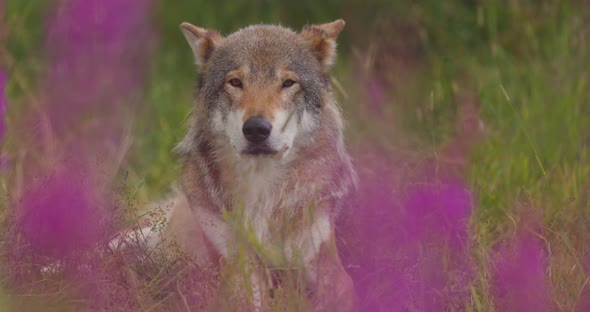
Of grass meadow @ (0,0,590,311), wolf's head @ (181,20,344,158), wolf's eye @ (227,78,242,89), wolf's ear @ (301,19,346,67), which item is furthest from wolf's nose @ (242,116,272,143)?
wolf's ear @ (301,19,346,67)

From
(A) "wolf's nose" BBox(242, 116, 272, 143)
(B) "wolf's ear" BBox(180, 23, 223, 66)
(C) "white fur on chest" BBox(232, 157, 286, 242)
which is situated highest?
(B) "wolf's ear" BBox(180, 23, 223, 66)

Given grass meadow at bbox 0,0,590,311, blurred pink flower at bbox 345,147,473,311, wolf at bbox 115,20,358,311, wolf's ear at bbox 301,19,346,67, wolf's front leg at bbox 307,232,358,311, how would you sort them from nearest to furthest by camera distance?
1. blurred pink flower at bbox 345,147,473,311
2. grass meadow at bbox 0,0,590,311
3. wolf's front leg at bbox 307,232,358,311
4. wolf at bbox 115,20,358,311
5. wolf's ear at bbox 301,19,346,67

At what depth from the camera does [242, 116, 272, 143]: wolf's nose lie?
145 inches

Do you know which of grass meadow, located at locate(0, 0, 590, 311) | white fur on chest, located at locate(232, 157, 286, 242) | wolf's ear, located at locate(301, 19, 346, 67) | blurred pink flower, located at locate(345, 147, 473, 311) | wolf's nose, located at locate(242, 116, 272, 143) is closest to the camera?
blurred pink flower, located at locate(345, 147, 473, 311)

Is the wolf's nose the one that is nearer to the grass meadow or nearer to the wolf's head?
the wolf's head

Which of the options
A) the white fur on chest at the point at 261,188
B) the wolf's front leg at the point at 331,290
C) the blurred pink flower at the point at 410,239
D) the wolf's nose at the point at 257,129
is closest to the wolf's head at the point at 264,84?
the wolf's nose at the point at 257,129

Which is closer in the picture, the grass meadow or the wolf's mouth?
the grass meadow

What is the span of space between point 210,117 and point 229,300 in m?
1.25

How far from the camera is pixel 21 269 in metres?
3.25

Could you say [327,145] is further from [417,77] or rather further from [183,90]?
[183,90]

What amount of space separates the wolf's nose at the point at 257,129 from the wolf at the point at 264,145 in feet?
0.04

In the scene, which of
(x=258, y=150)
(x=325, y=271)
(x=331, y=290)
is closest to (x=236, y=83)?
(x=258, y=150)

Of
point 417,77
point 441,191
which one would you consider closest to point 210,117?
point 441,191

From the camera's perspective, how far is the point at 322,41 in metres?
4.31
